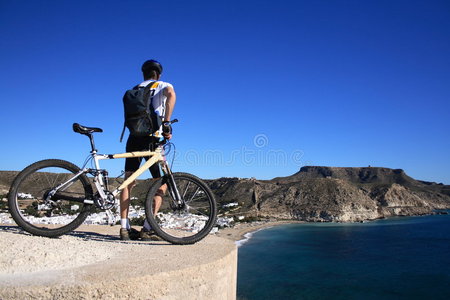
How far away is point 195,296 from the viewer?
10.1 ft

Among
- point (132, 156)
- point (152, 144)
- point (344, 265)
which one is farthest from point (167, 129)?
point (344, 265)

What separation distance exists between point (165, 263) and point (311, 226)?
91.0 m

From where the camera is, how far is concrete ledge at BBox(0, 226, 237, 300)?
2525 mm

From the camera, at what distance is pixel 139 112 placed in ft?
14.6

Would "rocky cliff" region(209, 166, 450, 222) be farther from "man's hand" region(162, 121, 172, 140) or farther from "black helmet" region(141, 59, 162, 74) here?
"man's hand" region(162, 121, 172, 140)

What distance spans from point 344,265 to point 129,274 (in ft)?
165

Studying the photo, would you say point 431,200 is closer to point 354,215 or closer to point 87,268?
point 354,215

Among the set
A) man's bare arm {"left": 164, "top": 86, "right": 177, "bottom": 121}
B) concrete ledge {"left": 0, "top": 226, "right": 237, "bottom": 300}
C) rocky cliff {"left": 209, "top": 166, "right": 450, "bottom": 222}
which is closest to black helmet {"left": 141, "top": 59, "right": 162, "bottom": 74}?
man's bare arm {"left": 164, "top": 86, "right": 177, "bottom": 121}

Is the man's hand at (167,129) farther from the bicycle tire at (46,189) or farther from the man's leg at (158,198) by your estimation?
the bicycle tire at (46,189)

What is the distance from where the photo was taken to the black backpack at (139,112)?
14.6ft

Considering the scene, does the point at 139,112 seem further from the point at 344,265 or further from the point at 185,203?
the point at 344,265

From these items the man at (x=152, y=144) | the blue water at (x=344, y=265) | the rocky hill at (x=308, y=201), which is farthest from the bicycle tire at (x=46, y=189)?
the rocky hill at (x=308, y=201)

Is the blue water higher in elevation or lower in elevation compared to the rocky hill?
lower

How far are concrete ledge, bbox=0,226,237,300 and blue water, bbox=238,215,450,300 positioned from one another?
30.1m
